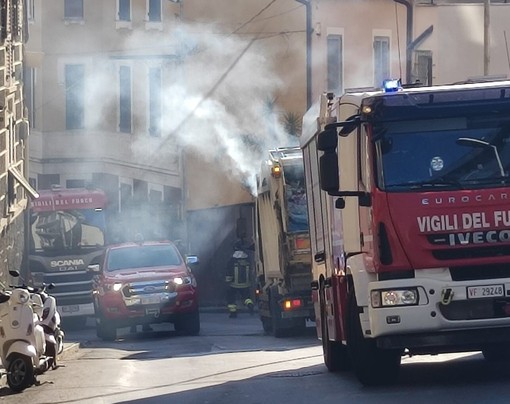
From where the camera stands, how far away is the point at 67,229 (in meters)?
31.0

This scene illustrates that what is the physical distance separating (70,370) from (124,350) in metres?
4.11

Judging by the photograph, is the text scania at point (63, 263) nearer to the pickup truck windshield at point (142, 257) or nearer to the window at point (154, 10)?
the pickup truck windshield at point (142, 257)

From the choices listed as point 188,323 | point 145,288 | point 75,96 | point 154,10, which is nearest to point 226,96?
point 154,10

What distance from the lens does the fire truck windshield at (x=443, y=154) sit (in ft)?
39.1

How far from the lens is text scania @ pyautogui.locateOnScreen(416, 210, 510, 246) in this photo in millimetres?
11781

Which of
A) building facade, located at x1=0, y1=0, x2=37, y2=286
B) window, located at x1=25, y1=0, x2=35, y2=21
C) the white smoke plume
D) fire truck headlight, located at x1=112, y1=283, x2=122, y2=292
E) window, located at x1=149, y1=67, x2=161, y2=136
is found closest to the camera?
fire truck headlight, located at x1=112, y1=283, x2=122, y2=292

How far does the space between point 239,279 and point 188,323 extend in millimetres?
7973

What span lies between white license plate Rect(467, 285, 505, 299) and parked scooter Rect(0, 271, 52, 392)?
17.1 feet

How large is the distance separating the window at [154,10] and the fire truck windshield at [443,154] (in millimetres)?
30934

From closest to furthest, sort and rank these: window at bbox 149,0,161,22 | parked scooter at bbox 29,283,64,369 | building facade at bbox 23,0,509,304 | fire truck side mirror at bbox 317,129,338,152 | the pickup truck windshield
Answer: fire truck side mirror at bbox 317,129,338,152
parked scooter at bbox 29,283,64,369
the pickup truck windshield
building facade at bbox 23,0,509,304
window at bbox 149,0,161,22

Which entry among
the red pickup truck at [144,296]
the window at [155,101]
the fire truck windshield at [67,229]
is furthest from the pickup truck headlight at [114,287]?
the window at [155,101]

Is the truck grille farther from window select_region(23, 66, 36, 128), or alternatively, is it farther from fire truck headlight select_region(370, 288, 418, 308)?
window select_region(23, 66, 36, 128)

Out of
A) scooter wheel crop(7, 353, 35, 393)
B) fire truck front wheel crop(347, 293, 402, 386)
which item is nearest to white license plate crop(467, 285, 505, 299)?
fire truck front wheel crop(347, 293, 402, 386)

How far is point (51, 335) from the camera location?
1742 cm
